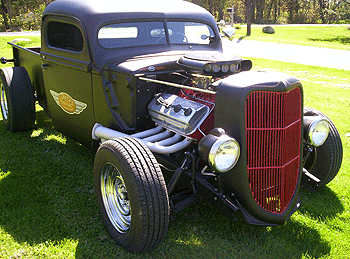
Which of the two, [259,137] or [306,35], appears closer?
[259,137]

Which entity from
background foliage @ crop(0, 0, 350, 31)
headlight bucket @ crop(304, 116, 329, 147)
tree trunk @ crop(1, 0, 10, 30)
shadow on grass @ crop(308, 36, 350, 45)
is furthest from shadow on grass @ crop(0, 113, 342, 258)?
background foliage @ crop(0, 0, 350, 31)

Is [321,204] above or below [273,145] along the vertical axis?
below

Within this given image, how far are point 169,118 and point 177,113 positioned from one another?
0.34ft

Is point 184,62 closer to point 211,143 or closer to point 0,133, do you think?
point 211,143

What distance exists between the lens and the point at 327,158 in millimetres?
3328

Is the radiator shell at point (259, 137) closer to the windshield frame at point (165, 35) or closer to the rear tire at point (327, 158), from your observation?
the rear tire at point (327, 158)

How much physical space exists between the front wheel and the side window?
56.2 inches

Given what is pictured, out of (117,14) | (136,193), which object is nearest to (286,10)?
(117,14)

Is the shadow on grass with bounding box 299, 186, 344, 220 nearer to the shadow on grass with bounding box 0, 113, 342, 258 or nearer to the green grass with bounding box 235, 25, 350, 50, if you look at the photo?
the shadow on grass with bounding box 0, 113, 342, 258

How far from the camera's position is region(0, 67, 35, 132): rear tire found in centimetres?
455

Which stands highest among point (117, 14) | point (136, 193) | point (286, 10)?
point (286, 10)

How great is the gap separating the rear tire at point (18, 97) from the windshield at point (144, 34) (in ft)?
5.52

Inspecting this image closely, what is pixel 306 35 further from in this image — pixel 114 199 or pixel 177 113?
pixel 114 199

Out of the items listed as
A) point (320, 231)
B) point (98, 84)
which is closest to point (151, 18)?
point (98, 84)
